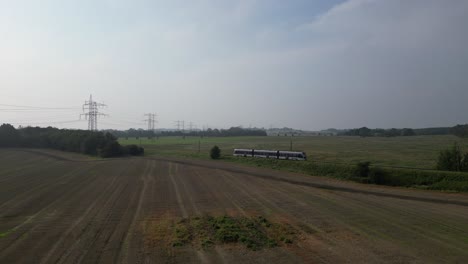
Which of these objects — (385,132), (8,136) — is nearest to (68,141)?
(8,136)

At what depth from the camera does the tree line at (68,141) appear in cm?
8419

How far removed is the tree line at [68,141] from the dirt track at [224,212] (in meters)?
42.6

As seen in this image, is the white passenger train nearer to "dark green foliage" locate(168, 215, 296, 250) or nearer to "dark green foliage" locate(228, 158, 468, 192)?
"dark green foliage" locate(228, 158, 468, 192)

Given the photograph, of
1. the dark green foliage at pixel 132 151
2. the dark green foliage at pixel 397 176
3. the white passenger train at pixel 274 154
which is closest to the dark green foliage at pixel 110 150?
the dark green foliage at pixel 132 151

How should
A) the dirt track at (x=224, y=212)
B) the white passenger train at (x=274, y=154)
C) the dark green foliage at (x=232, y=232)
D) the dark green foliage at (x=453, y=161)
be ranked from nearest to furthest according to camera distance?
the dirt track at (x=224, y=212), the dark green foliage at (x=232, y=232), the dark green foliage at (x=453, y=161), the white passenger train at (x=274, y=154)

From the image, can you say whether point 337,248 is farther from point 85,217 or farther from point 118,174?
point 118,174

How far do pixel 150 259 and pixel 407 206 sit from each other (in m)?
20.8

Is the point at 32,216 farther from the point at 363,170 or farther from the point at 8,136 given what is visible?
the point at 8,136

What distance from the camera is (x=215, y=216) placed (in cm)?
2252

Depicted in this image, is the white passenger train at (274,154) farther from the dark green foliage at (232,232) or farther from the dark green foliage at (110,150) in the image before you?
the dark green foliage at (232,232)

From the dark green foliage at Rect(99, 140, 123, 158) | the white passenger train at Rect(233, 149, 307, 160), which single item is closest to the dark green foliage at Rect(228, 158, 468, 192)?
the white passenger train at Rect(233, 149, 307, 160)

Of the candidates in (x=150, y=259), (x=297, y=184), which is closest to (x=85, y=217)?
(x=150, y=259)

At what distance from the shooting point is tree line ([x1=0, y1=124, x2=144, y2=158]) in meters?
84.2

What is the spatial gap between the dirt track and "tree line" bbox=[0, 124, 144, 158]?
42.6 meters
